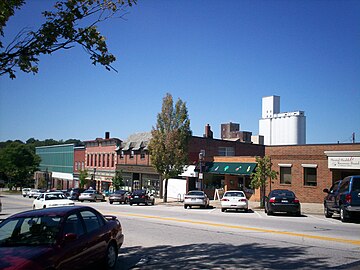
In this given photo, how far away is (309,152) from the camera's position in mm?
32688

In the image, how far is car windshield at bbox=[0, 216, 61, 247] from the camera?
6775mm

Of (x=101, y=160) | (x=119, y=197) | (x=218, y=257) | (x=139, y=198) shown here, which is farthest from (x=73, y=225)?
(x=101, y=160)

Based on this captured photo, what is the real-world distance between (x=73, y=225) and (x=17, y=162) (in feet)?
277

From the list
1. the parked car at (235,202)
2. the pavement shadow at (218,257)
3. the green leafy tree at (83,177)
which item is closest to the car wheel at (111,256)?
the pavement shadow at (218,257)

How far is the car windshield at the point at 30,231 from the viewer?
6.77 meters

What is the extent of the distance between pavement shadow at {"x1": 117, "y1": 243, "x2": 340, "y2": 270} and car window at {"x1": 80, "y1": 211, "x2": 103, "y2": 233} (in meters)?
1.36

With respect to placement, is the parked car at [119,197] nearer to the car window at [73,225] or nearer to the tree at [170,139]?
the tree at [170,139]

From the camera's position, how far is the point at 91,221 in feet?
26.9

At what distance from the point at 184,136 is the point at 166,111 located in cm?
294

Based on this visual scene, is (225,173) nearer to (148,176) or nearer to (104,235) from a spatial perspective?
(148,176)

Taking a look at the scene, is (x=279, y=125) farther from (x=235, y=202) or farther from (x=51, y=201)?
(x=51, y=201)

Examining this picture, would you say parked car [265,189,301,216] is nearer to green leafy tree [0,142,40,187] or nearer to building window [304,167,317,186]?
building window [304,167,317,186]

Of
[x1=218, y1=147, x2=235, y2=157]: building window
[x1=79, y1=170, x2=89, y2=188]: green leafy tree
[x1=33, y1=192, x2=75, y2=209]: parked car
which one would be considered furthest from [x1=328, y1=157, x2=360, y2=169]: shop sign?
[x1=79, y1=170, x2=89, y2=188]: green leafy tree

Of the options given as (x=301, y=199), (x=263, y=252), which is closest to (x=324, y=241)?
(x=263, y=252)
